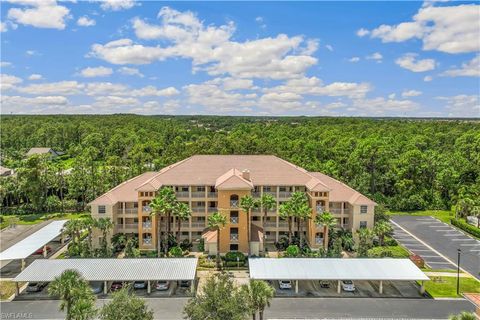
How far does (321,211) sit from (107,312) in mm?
33605

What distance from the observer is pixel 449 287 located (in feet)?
138

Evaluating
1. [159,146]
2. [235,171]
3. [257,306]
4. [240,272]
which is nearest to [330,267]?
[240,272]

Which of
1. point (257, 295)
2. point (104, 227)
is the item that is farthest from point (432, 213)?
point (104, 227)

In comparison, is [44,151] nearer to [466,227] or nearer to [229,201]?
[229,201]

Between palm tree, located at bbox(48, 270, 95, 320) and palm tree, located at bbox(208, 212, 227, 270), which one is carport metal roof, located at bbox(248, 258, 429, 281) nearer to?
palm tree, located at bbox(208, 212, 227, 270)

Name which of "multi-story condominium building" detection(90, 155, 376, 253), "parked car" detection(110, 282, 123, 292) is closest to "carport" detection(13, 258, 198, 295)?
"parked car" detection(110, 282, 123, 292)

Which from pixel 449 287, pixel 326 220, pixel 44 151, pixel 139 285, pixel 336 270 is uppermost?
pixel 44 151

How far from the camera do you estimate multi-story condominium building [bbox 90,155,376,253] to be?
50.5 metres

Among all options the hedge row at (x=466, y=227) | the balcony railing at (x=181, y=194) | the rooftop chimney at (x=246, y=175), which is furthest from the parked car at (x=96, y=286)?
the hedge row at (x=466, y=227)

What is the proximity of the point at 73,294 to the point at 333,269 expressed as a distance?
25940 mm

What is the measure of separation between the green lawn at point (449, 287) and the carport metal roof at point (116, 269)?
2656 centimetres

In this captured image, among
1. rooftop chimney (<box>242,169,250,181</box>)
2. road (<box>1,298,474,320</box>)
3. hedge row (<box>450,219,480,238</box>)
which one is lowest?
road (<box>1,298,474,320</box>)

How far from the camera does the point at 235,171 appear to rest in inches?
2164

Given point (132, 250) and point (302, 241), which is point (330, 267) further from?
point (132, 250)
